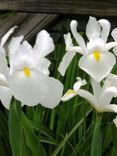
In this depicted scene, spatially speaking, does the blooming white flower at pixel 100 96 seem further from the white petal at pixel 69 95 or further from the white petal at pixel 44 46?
the white petal at pixel 44 46

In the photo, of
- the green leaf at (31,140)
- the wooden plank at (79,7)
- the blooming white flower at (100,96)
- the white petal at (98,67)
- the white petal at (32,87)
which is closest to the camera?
the white petal at (32,87)

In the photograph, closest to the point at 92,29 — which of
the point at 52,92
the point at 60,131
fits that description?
the point at 52,92

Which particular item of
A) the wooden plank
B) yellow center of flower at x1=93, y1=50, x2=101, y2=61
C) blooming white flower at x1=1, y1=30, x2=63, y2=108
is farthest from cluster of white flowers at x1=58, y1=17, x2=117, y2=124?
the wooden plank

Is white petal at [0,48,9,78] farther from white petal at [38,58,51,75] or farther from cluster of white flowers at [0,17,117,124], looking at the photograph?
white petal at [38,58,51,75]

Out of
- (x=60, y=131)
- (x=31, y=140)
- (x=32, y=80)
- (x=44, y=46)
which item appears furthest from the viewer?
(x=60, y=131)

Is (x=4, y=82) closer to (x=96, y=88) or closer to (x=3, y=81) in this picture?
(x=3, y=81)

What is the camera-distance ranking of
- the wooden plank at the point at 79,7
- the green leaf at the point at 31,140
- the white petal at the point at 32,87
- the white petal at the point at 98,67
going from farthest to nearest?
the wooden plank at the point at 79,7 < the green leaf at the point at 31,140 < the white petal at the point at 98,67 < the white petal at the point at 32,87

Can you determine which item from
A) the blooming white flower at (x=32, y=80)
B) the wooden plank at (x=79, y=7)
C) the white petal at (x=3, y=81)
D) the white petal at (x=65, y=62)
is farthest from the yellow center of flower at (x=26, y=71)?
the wooden plank at (x=79, y=7)
